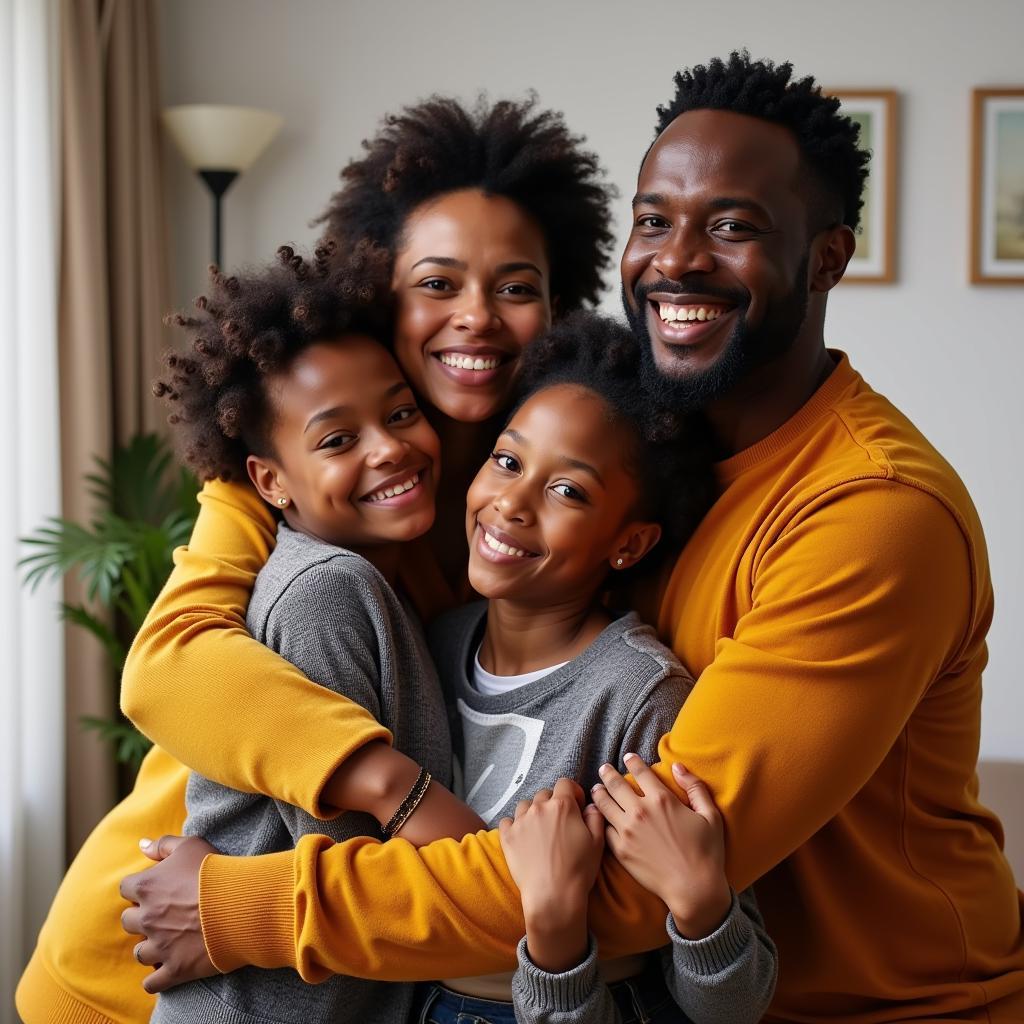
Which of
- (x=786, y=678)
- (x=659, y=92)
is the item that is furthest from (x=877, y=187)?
(x=786, y=678)

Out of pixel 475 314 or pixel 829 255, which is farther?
pixel 475 314

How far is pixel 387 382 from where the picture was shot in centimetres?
191

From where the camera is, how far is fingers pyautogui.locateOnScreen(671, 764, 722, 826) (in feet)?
4.69

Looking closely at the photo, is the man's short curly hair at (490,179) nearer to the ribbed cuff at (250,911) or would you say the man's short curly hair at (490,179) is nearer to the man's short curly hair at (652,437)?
the man's short curly hair at (652,437)

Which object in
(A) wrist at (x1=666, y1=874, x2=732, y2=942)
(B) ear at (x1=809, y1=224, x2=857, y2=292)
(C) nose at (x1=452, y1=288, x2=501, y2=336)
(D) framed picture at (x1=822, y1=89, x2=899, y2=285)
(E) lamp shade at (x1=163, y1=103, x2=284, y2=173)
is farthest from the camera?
(D) framed picture at (x1=822, y1=89, x2=899, y2=285)

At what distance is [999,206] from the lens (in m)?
4.62

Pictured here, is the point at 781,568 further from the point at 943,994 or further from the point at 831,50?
the point at 831,50

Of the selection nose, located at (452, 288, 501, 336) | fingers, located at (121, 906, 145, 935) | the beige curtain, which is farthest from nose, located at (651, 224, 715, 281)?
the beige curtain

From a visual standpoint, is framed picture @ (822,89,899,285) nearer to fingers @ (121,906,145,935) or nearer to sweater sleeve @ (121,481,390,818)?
sweater sleeve @ (121,481,390,818)

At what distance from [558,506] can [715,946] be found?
0.60 m

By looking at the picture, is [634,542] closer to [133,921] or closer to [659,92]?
[133,921]

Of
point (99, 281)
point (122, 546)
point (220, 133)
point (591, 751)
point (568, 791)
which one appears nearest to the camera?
point (568, 791)

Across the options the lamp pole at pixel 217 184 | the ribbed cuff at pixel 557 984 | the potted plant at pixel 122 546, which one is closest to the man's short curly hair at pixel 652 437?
the ribbed cuff at pixel 557 984

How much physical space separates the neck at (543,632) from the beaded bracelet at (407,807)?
302 millimetres
